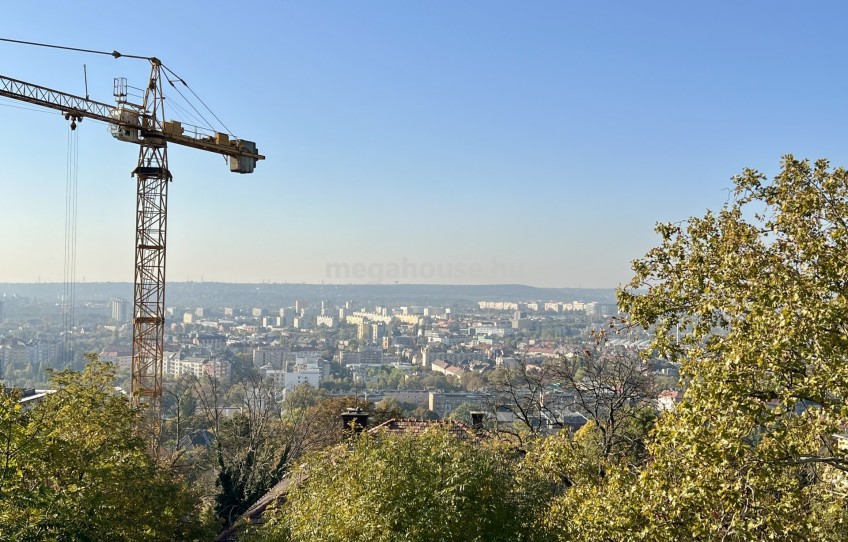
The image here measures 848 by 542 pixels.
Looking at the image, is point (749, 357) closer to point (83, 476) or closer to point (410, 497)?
point (410, 497)

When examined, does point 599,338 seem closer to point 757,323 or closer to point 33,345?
point 757,323

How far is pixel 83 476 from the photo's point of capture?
36.4 feet

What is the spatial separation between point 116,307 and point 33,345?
65133mm

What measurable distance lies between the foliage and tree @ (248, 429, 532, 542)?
235 cm

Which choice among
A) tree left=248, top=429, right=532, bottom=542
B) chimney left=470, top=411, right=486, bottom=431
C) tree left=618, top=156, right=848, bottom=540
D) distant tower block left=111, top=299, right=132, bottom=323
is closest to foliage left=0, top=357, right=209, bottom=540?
tree left=248, top=429, right=532, bottom=542

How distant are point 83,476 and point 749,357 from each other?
9.20 m

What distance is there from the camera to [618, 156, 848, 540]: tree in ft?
22.1

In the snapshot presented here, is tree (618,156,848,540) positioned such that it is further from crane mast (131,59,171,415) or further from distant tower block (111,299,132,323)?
distant tower block (111,299,132,323)

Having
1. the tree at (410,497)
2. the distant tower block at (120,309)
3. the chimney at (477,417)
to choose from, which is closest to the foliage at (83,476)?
the tree at (410,497)

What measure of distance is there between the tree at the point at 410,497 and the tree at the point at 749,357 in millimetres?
2089

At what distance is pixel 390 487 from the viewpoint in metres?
9.40

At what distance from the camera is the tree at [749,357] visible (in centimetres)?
675

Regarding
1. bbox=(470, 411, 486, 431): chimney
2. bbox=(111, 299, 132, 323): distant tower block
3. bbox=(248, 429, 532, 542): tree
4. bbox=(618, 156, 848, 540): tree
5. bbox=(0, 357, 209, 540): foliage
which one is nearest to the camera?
bbox=(618, 156, 848, 540): tree

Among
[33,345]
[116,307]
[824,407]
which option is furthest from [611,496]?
[116,307]
